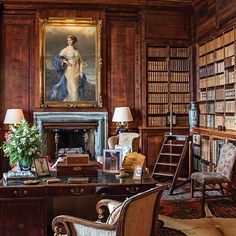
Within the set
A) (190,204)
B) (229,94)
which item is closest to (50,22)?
(229,94)

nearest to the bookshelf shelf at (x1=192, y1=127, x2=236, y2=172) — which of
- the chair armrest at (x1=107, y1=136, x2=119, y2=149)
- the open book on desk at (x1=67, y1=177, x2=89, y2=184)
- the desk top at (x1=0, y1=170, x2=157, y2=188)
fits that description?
the chair armrest at (x1=107, y1=136, x2=119, y2=149)

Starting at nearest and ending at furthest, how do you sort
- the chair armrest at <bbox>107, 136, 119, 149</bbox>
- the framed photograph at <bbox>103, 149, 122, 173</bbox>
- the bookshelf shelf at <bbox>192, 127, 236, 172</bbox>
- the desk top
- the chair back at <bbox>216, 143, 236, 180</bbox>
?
the desk top < the framed photograph at <bbox>103, 149, 122, 173</bbox> < the chair back at <bbox>216, 143, 236, 180</bbox> < the bookshelf shelf at <bbox>192, 127, 236, 172</bbox> < the chair armrest at <bbox>107, 136, 119, 149</bbox>

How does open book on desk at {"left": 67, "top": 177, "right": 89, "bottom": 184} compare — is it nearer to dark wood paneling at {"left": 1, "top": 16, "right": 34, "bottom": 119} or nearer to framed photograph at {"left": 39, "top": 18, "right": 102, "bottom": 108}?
framed photograph at {"left": 39, "top": 18, "right": 102, "bottom": 108}

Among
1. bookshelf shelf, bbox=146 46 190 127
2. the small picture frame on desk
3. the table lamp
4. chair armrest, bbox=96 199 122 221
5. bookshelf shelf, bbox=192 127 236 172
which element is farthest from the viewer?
bookshelf shelf, bbox=146 46 190 127

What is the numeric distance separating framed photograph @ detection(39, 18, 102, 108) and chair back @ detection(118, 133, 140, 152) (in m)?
1.10

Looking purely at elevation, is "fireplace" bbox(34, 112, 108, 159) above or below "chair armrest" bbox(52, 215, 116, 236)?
above

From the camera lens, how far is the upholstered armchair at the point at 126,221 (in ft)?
7.45

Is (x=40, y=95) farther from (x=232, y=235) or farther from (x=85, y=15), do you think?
(x=232, y=235)

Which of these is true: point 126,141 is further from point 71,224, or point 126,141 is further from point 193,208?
point 71,224

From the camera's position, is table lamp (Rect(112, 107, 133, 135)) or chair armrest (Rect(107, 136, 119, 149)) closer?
chair armrest (Rect(107, 136, 119, 149))

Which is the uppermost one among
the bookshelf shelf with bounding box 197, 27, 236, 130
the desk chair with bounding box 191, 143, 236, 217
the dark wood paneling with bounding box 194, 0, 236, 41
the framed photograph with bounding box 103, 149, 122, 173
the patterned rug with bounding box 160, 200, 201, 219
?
the dark wood paneling with bounding box 194, 0, 236, 41

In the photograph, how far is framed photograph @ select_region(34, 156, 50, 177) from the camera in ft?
12.5

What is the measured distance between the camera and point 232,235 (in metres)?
3.84

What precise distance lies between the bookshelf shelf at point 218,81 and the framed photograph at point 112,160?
2.42m
